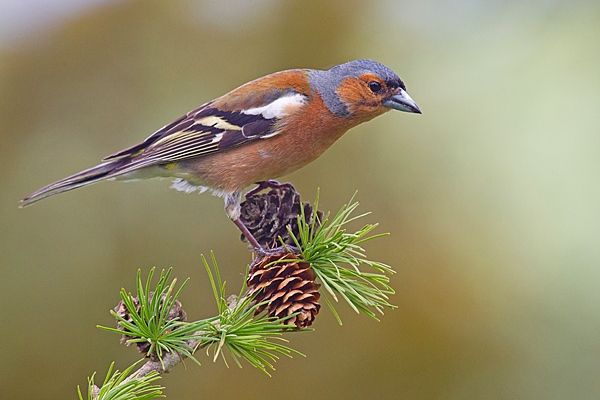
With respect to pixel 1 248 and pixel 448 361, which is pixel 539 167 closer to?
pixel 448 361

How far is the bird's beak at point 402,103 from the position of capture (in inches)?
105

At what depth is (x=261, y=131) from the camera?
273 cm

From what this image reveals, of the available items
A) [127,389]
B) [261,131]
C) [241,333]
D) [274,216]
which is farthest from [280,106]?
[127,389]

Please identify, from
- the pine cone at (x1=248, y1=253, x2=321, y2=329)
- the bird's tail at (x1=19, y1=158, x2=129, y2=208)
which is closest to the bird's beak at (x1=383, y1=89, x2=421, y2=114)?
the pine cone at (x1=248, y1=253, x2=321, y2=329)

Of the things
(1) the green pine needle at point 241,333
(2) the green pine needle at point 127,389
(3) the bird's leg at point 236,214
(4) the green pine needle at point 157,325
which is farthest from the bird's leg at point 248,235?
(2) the green pine needle at point 127,389

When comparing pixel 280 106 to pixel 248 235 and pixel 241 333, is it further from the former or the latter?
pixel 241 333

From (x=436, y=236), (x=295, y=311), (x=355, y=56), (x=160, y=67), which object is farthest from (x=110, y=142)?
(x=295, y=311)

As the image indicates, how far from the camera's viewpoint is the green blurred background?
3.47 metres

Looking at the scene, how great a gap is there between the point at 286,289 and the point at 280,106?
4.08 ft

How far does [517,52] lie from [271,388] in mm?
2631

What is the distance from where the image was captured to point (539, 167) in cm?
353

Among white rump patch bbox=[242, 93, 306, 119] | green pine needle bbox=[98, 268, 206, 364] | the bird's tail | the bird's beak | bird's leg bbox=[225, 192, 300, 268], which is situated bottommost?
green pine needle bbox=[98, 268, 206, 364]

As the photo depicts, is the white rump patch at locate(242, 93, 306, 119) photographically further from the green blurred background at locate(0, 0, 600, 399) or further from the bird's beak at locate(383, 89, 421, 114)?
the green blurred background at locate(0, 0, 600, 399)

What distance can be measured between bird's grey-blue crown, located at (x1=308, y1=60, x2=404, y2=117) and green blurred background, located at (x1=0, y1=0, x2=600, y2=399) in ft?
3.20
